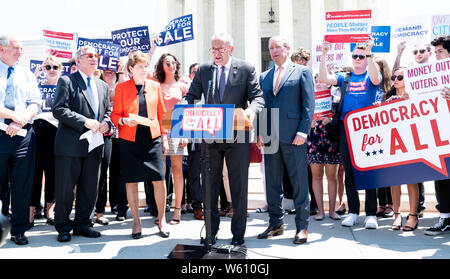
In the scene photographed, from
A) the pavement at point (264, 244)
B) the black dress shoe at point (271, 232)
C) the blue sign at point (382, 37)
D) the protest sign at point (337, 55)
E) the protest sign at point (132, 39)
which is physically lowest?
the pavement at point (264, 244)

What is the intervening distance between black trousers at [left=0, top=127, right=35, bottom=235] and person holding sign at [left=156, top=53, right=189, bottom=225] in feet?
5.93

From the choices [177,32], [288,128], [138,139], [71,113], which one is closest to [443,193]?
[288,128]

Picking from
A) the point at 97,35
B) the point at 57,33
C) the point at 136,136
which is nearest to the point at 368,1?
the point at 97,35

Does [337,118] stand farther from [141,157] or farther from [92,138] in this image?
[92,138]

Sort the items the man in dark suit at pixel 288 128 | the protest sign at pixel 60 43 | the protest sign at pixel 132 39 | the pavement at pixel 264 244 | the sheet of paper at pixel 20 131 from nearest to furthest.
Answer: the pavement at pixel 264 244 → the sheet of paper at pixel 20 131 → the man in dark suit at pixel 288 128 → the protest sign at pixel 132 39 → the protest sign at pixel 60 43

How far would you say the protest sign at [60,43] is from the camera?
7887 mm

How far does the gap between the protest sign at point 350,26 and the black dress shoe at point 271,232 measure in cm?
309

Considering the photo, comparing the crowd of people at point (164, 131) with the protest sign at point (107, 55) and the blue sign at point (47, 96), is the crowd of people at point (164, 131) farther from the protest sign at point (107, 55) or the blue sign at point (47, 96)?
the protest sign at point (107, 55)

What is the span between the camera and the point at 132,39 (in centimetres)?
750

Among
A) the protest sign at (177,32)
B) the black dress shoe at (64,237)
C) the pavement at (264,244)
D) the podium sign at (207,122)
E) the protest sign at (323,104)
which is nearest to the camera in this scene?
the podium sign at (207,122)

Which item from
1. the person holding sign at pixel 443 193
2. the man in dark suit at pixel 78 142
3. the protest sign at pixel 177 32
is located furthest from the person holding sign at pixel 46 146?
the person holding sign at pixel 443 193

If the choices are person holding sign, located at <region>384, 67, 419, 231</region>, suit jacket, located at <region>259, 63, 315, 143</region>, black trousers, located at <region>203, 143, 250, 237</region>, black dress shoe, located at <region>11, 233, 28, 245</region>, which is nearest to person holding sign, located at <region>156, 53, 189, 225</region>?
black trousers, located at <region>203, 143, 250, 237</region>

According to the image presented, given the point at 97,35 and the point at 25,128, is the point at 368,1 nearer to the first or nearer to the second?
the point at 97,35

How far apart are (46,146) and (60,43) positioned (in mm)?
2993
